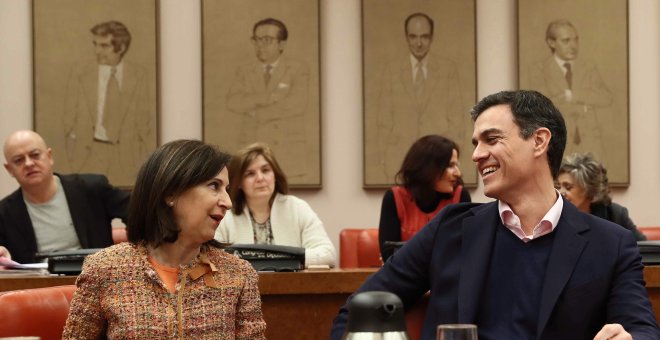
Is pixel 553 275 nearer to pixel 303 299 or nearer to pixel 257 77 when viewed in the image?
pixel 303 299

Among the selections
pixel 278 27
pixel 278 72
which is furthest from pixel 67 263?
pixel 278 27

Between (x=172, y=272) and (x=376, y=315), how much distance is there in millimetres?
1212

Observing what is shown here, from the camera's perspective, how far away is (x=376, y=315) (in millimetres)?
1411

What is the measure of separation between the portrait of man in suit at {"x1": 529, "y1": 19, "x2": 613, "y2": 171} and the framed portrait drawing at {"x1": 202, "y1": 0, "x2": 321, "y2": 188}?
1.64 meters

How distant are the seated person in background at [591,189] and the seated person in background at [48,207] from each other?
2563 mm

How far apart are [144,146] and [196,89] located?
523mm

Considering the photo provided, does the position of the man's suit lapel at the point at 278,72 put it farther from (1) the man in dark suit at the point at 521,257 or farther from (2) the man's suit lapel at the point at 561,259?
(2) the man's suit lapel at the point at 561,259

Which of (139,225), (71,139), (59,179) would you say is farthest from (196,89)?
(139,225)

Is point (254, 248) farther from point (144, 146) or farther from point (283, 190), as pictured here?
point (144, 146)

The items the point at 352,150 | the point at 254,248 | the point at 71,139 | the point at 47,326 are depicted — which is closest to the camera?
the point at 47,326

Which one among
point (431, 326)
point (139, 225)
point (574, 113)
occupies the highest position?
point (574, 113)

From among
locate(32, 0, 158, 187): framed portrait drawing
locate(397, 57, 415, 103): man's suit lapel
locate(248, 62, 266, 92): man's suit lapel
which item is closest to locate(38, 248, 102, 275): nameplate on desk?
locate(32, 0, 158, 187): framed portrait drawing

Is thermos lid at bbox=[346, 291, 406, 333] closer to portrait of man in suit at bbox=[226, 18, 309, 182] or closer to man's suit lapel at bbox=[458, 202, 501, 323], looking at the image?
man's suit lapel at bbox=[458, 202, 501, 323]

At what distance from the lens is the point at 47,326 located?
8.05ft
